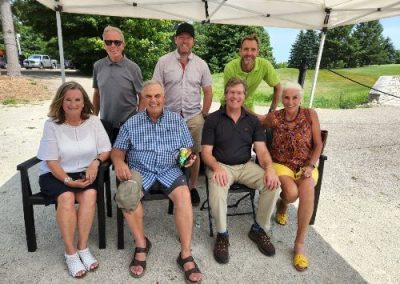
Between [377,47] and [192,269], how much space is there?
6081 centimetres

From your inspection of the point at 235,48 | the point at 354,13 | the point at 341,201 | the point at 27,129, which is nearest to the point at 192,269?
the point at 341,201

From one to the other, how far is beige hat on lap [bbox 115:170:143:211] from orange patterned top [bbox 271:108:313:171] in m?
1.50

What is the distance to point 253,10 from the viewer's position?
5.21 m

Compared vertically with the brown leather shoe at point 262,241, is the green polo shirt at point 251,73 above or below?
above

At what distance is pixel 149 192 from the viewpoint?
9.52 feet

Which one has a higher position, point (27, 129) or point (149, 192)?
point (149, 192)

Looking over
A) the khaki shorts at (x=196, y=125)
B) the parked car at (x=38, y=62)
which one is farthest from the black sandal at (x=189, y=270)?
the parked car at (x=38, y=62)

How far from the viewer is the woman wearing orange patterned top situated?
306 cm

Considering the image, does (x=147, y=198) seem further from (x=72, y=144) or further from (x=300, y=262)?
(x=300, y=262)

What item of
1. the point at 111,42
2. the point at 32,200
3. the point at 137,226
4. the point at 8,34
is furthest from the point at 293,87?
the point at 8,34

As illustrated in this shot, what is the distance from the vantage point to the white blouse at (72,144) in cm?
274

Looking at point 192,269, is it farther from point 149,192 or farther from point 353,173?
point 353,173

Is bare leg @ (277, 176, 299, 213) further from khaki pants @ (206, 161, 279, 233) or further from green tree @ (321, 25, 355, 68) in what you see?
green tree @ (321, 25, 355, 68)

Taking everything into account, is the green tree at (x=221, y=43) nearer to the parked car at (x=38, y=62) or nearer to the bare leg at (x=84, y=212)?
the parked car at (x=38, y=62)
